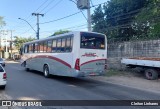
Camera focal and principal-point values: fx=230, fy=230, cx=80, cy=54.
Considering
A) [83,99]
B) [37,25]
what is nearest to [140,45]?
[83,99]

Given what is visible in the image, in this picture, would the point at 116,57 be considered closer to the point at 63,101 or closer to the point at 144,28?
the point at 144,28

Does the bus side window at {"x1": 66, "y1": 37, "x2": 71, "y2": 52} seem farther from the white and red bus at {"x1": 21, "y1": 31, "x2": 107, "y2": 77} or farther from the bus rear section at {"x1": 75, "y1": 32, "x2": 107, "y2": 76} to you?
the bus rear section at {"x1": 75, "y1": 32, "x2": 107, "y2": 76}

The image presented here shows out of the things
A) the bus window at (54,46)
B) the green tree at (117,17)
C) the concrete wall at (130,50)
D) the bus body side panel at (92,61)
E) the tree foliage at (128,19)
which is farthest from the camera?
the green tree at (117,17)

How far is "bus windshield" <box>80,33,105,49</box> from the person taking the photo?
1373 centimetres

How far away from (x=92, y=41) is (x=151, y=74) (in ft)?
15.6

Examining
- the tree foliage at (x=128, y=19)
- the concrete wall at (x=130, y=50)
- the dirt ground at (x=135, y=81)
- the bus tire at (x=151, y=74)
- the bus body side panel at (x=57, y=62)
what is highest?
the tree foliage at (x=128, y=19)

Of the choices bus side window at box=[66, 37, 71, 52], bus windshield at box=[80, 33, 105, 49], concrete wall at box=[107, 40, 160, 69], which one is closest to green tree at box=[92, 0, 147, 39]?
concrete wall at box=[107, 40, 160, 69]

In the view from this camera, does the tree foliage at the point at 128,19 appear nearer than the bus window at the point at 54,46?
No

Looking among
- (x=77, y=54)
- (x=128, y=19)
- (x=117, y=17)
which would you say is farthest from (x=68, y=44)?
(x=117, y=17)

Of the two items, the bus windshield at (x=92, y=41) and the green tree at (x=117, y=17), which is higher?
the green tree at (x=117, y=17)

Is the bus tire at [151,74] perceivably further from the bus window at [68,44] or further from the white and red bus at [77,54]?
the bus window at [68,44]

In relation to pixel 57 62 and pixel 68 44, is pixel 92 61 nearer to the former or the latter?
pixel 68 44

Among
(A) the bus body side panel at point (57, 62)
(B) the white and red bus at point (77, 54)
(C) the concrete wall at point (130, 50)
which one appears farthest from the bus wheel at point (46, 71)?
(C) the concrete wall at point (130, 50)

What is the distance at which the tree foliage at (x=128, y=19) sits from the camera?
926 inches
